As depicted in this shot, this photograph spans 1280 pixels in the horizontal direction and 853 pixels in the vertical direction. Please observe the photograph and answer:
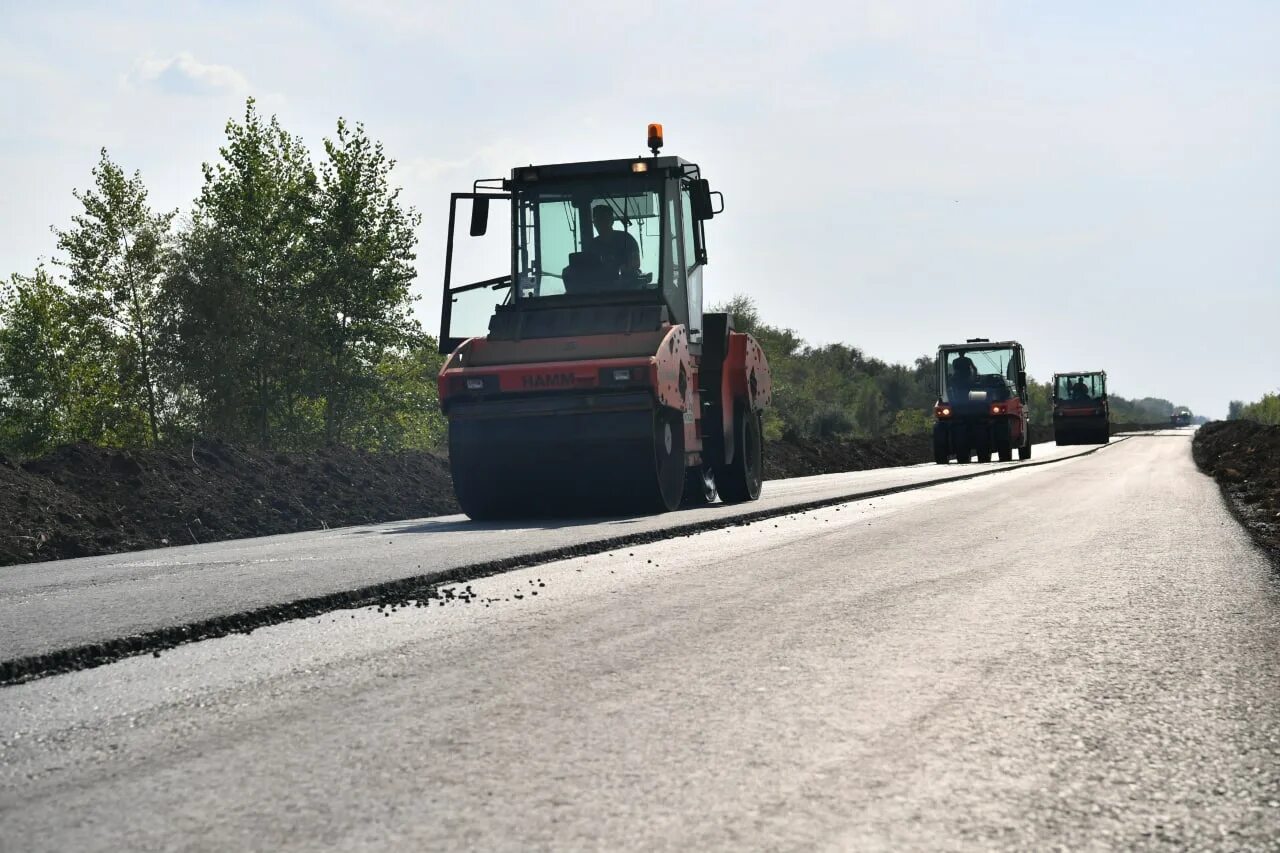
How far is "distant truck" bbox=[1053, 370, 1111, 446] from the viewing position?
52.8 meters

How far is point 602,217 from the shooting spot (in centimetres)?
1422

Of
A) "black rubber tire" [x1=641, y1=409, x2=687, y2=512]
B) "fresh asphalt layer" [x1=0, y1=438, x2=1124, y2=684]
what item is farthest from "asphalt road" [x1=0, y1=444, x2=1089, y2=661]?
"black rubber tire" [x1=641, y1=409, x2=687, y2=512]

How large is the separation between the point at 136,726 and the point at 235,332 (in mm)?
40371

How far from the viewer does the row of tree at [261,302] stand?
44.5 metres

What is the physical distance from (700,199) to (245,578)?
313 inches

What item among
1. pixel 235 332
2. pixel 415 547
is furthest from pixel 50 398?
pixel 415 547

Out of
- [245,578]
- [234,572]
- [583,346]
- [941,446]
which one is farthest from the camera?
[941,446]

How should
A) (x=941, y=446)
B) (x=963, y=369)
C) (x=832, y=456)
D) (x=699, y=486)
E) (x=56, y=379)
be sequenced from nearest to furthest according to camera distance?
(x=699, y=486)
(x=941, y=446)
(x=963, y=369)
(x=832, y=456)
(x=56, y=379)

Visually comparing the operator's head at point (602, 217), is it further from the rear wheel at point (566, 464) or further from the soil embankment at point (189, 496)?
the soil embankment at point (189, 496)

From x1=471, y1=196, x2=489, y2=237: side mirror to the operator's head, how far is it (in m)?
1.17

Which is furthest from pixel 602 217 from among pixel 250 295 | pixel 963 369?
pixel 250 295

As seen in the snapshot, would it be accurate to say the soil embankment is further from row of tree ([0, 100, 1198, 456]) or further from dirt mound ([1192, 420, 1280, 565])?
row of tree ([0, 100, 1198, 456])

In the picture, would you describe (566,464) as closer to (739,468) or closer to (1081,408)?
(739,468)

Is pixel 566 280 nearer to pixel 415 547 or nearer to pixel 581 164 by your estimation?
pixel 581 164
